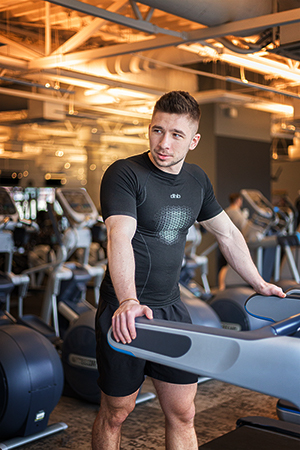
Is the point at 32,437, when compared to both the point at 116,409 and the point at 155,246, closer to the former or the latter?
the point at 116,409

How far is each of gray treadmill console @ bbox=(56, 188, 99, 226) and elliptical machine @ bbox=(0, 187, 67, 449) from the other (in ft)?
6.58

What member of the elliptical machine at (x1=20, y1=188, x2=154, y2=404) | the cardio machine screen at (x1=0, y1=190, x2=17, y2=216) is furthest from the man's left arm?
the cardio machine screen at (x1=0, y1=190, x2=17, y2=216)

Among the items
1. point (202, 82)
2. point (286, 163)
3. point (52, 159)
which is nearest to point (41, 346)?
point (202, 82)

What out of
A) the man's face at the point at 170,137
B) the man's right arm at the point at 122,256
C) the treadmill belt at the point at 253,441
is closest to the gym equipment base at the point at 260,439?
the treadmill belt at the point at 253,441

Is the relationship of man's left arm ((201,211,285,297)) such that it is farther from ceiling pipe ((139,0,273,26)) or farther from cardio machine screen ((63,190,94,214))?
cardio machine screen ((63,190,94,214))

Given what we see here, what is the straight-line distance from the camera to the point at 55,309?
5.17m

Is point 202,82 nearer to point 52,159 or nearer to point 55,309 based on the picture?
point 55,309

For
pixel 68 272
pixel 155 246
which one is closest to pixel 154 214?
pixel 155 246

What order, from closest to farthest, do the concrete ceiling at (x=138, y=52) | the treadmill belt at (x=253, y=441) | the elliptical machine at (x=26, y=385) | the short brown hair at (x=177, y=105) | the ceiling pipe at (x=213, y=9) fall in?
1. the short brown hair at (x=177, y=105)
2. the treadmill belt at (x=253, y=441)
3. the elliptical machine at (x=26, y=385)
4. the ceiling pipe at (x=213, y=9)
5. the concrete ceiling at (x=138, y=52)

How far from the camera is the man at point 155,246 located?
6.14ft

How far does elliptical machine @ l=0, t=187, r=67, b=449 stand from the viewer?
2.99m

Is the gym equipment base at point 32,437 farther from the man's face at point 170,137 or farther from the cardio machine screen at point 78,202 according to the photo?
the cardio machine screen at point 78,202

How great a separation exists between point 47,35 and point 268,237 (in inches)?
145

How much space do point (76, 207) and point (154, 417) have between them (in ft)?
7.97
